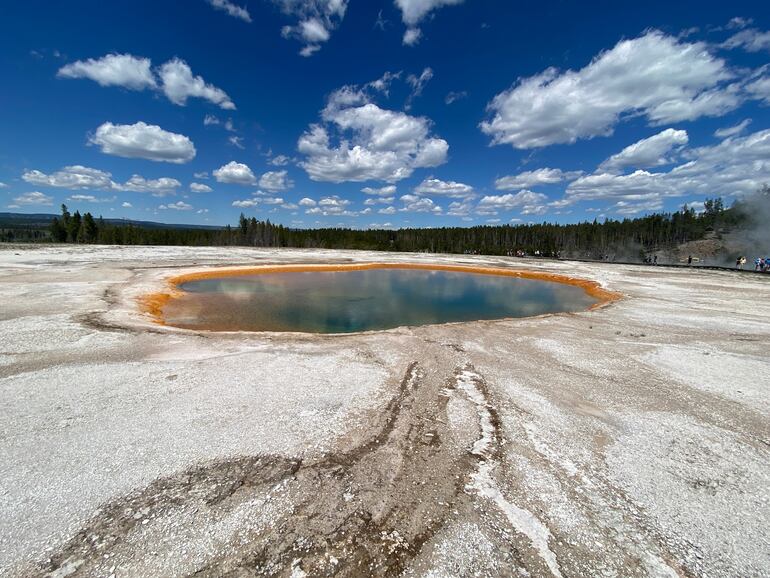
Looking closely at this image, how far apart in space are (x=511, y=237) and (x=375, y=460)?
122776 mm

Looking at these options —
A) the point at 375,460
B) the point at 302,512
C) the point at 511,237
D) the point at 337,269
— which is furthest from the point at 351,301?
the point at 511,237

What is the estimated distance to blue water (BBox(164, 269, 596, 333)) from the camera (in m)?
15.5

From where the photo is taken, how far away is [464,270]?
42406 mm

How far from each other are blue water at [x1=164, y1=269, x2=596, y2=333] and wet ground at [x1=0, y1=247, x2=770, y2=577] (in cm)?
602

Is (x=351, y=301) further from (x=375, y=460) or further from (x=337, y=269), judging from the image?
(x=337, y=269)

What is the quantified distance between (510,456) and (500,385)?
256 cm

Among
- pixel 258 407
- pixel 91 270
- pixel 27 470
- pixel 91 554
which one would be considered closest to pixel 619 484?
pixel 258 407

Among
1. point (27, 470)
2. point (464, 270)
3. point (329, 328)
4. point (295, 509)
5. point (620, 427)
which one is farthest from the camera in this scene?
point (464, 270)

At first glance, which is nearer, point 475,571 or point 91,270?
point 475,571

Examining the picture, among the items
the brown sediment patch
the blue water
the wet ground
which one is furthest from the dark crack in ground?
the brown sediment patch

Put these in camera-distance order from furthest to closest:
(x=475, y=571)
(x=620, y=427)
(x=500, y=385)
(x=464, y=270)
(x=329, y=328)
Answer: (x=464, y=270) < (x=329, y=328) < (x=500, y=385) < (x=620, y=427) < (x=475, y=571)

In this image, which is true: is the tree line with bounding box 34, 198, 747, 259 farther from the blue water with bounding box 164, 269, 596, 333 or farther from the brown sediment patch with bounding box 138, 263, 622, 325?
the blue water with bounding box 164, 269, 596, 333

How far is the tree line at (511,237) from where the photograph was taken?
95.2 m

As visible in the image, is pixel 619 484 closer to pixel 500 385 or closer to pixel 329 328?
pixel 500 385
